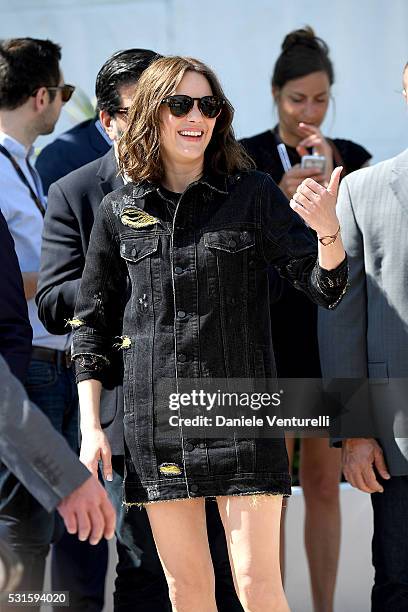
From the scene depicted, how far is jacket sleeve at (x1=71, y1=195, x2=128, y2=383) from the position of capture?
10.1 ft

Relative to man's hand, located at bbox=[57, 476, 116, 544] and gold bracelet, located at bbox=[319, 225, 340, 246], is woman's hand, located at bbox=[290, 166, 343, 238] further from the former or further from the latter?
man's hand, located at bbox=[57, 476, 116, 544]

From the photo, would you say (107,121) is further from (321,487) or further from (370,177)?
(321,487)

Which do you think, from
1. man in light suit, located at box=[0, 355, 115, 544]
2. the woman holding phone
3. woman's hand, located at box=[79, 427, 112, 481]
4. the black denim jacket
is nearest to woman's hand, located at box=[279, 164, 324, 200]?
the woman holding phone

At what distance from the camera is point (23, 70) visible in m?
4.23

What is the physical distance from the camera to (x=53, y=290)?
339cm

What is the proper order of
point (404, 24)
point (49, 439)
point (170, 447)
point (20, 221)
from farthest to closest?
point (404, 24), point (20, 221), point (170, 447), point (49, 439)

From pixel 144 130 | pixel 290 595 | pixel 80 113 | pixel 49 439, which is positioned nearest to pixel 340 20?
pixel 80 113

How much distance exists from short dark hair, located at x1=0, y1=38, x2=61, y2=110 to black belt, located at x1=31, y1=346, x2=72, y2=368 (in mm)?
903

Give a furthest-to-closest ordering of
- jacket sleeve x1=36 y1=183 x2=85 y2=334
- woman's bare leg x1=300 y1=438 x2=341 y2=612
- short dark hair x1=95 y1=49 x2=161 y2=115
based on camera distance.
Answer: woman's bare leg x1=300 y1=438 x2=341 y2=612 < short dark hair x1=95 y1=49 x2=161 y2=115 < jacket sleeve x1=36 y1=183 x2=85 y2=334

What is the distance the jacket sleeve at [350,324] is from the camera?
342 centimetres

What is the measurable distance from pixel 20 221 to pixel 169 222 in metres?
1.06

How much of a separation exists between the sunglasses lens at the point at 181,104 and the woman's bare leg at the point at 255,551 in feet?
3.21

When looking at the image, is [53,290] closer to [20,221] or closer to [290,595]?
[20,221]

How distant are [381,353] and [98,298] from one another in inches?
33.9
